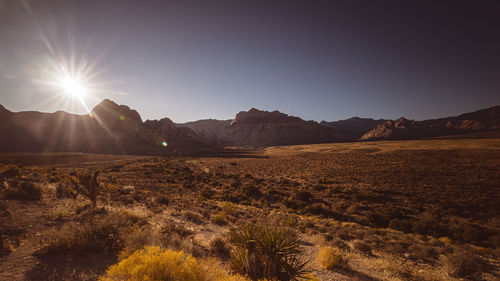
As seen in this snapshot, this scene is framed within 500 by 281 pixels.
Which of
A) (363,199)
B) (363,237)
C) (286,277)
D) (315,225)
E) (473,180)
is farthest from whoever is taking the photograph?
(473,180)

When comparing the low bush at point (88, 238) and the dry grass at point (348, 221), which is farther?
the dry grass at point (348, 221)

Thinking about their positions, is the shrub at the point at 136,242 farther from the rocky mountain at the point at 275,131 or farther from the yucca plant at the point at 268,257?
the rocky mountain at the point at 275,131

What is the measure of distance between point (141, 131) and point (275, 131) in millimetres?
101122

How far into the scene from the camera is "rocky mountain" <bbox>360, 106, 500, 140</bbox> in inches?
4648

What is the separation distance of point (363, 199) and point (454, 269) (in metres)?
12.7

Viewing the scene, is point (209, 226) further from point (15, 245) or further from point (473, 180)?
point (473, 180)

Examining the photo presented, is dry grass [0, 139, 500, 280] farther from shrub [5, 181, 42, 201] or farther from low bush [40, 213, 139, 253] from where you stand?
shrub [5, 181, 42, 201]

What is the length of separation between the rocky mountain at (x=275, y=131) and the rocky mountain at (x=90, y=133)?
5852 centimetres

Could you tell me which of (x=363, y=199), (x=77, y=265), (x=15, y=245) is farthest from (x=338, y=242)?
(x=363, y=199)

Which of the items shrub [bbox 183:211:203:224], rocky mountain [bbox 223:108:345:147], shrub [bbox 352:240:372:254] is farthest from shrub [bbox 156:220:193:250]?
rocky mountain [bbox 223:108:345:147]

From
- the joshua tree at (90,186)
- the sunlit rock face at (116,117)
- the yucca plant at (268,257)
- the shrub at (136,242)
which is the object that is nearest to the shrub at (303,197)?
the yucca plant at (268,257)

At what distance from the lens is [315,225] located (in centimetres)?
1059

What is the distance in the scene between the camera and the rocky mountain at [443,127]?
387 feet

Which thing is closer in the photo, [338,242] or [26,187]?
[338,242]
